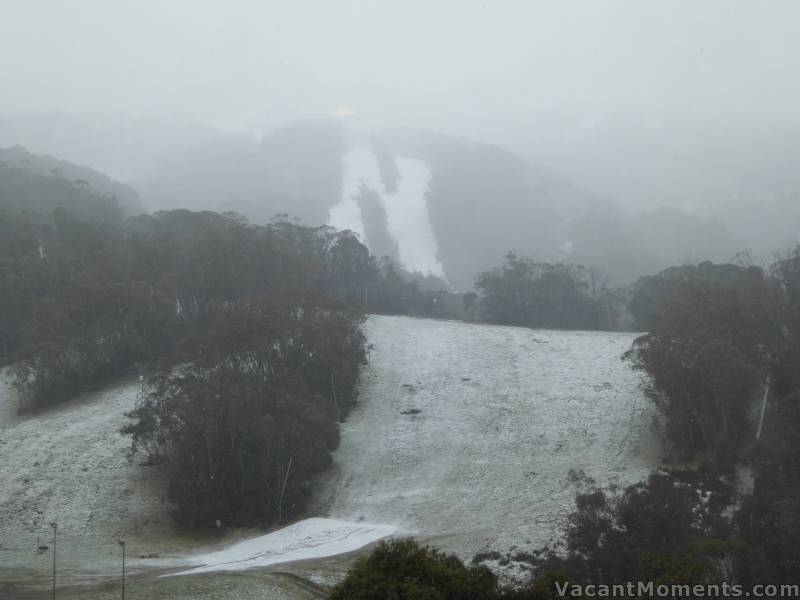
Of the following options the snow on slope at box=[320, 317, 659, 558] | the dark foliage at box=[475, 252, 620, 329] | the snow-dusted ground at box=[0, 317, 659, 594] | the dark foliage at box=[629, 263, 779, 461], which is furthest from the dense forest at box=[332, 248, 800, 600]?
the dark foliage at box=[475, 252, 620, 329]

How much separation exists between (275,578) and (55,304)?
2994cm

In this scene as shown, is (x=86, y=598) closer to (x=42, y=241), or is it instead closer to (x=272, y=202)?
(x=42, y=241)

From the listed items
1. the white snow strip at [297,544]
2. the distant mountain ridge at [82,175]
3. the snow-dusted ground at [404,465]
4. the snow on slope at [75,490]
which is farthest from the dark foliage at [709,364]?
the distant mountain ridge at [82,175]

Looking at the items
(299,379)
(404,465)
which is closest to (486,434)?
(404,465)

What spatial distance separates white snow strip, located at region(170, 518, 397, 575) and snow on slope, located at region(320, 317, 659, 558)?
1.29 meters

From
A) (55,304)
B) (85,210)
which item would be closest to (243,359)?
(55,304)

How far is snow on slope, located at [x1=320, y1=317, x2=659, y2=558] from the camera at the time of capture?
85.7 ft

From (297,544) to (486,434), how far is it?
13799mm

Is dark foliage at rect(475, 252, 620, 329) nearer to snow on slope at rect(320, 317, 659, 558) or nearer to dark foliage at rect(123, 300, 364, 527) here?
snow on slope at rect(320, 317, 659, 558)

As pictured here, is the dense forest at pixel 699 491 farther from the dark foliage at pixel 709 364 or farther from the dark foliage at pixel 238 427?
the dark foliage at pixel 238 427

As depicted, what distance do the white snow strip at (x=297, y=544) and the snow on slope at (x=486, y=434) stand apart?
50.9 inches

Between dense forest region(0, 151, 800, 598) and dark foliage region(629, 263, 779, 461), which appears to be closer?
dense forest region(0, 151, 800, 598)

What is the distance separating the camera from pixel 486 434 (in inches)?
1373

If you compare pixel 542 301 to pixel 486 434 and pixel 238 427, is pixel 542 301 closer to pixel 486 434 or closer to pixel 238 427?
pixel 486 434
